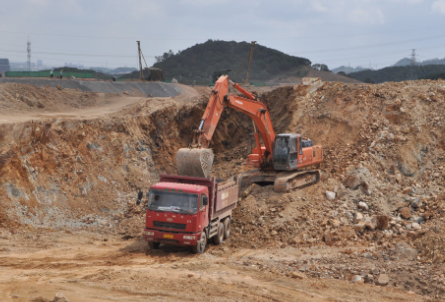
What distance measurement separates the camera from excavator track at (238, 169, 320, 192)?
20.4 meters

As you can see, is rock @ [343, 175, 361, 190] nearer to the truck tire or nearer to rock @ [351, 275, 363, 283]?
the truck tire

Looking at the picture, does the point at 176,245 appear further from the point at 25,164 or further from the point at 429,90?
the point at 429,90

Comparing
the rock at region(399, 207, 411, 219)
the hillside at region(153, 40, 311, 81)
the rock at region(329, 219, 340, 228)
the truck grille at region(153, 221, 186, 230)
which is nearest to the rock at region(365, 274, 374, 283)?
the rock at region(329, 219, 340, 228)

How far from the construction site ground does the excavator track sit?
0.50 m

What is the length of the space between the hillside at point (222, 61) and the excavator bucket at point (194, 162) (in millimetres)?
67931

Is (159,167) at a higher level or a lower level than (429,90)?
lower

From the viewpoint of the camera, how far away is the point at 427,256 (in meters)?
14.9

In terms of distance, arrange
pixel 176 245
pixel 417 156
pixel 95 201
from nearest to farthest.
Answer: pixel 176 245 < pixel 95 201 < pixel 417 156

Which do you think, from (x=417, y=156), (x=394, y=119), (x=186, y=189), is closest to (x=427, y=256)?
(x=186, y=189)

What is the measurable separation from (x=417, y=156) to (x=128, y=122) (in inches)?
609

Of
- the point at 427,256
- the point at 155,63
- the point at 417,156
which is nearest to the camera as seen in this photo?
the point at 427,256

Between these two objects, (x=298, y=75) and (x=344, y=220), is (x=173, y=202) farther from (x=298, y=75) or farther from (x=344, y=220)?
(x=298, y=75)

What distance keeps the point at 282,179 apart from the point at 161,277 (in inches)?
364

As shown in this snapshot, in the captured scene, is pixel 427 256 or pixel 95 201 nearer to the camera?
pixel 427 256
